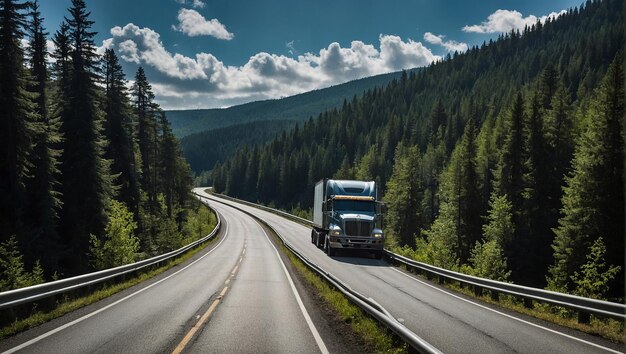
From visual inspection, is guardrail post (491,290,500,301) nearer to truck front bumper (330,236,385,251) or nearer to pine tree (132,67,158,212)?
truck front bumper (330,236,385,251)

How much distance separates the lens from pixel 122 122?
41688 millimetres

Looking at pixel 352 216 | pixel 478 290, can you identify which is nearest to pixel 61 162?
pixel 352 216

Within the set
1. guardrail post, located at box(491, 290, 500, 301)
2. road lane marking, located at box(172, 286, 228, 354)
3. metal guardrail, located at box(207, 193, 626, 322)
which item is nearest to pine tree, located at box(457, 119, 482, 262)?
metal guardrail, located at box(207, 193, 626, 322)

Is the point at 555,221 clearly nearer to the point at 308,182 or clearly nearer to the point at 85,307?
the point at 85,307

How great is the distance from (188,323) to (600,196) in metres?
34.2

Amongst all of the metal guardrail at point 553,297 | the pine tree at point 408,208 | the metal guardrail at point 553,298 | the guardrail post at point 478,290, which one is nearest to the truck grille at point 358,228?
the metal guardrail at point 553,298

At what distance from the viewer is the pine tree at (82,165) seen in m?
31.1

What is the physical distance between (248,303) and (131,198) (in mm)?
32199

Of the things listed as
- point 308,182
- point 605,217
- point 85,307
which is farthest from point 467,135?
point 308,182

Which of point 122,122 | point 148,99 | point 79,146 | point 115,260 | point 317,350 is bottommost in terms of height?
point 115,260

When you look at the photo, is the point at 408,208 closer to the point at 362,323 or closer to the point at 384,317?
the point at 362,323

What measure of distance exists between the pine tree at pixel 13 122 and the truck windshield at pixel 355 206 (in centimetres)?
2030

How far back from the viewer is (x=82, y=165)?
31312 millimetres

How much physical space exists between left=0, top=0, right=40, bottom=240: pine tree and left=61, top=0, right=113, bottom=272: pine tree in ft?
15.2
